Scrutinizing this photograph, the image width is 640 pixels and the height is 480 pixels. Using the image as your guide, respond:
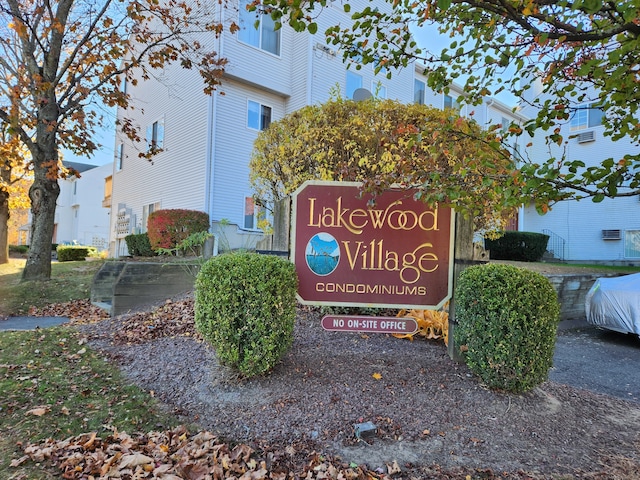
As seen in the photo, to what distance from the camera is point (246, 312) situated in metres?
3.04

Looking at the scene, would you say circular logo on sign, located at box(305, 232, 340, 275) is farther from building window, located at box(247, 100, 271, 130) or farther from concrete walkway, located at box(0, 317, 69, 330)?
building window, located at box(247, 100, 271, 130)

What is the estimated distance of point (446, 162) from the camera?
5066mm

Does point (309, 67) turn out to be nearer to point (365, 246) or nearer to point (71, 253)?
point (365, 246)

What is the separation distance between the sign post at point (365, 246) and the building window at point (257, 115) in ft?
32.3

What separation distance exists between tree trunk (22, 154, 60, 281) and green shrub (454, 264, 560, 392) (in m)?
9.99

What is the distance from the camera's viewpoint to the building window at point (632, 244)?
16.1m

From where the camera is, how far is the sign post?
357 cm

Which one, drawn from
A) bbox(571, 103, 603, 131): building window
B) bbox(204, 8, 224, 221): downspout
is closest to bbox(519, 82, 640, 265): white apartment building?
bbox(571, 103, 603, 131): building window

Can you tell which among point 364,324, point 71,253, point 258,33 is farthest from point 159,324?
point 71,253

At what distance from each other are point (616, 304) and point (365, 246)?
19.1 feet

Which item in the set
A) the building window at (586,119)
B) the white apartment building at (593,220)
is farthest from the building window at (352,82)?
the building window at (586,119)

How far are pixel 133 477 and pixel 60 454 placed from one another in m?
0.60

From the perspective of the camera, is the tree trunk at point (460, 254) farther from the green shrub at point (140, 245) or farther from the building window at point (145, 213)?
the building window at point (145, 213)

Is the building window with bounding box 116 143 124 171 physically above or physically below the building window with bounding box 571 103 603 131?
below
